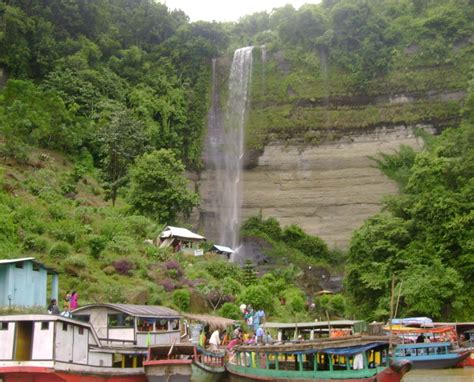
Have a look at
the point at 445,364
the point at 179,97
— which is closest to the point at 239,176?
the point at 179,97

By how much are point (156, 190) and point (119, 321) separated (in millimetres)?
19698

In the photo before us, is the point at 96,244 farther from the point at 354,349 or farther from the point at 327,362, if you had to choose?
the point at 354,349

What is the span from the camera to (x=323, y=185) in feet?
149

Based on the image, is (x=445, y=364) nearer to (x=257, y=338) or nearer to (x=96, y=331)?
(x=257, y=338)

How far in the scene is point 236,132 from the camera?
162ft

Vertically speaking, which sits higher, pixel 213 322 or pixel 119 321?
pixel 119 321

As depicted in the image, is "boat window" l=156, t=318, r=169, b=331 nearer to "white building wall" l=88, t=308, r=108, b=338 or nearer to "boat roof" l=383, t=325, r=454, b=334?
"white building wall" l=88, t=308, r=108, b=338

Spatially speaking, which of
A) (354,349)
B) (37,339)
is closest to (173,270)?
(354,349)

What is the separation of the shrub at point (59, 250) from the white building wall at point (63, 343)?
1143 centimetres

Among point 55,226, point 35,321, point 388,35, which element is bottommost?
point 35,321

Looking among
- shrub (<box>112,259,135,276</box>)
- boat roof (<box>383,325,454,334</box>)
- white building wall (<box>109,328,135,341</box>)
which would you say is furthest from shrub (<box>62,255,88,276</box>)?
boat roof (<box>383,325,454,334</box>)

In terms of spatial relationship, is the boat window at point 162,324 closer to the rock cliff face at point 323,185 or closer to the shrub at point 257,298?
the shrub at point 257,298

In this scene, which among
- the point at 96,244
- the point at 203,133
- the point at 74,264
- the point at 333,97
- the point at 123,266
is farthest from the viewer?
the point at 203,133

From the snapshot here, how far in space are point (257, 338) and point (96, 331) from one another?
16.8ft
